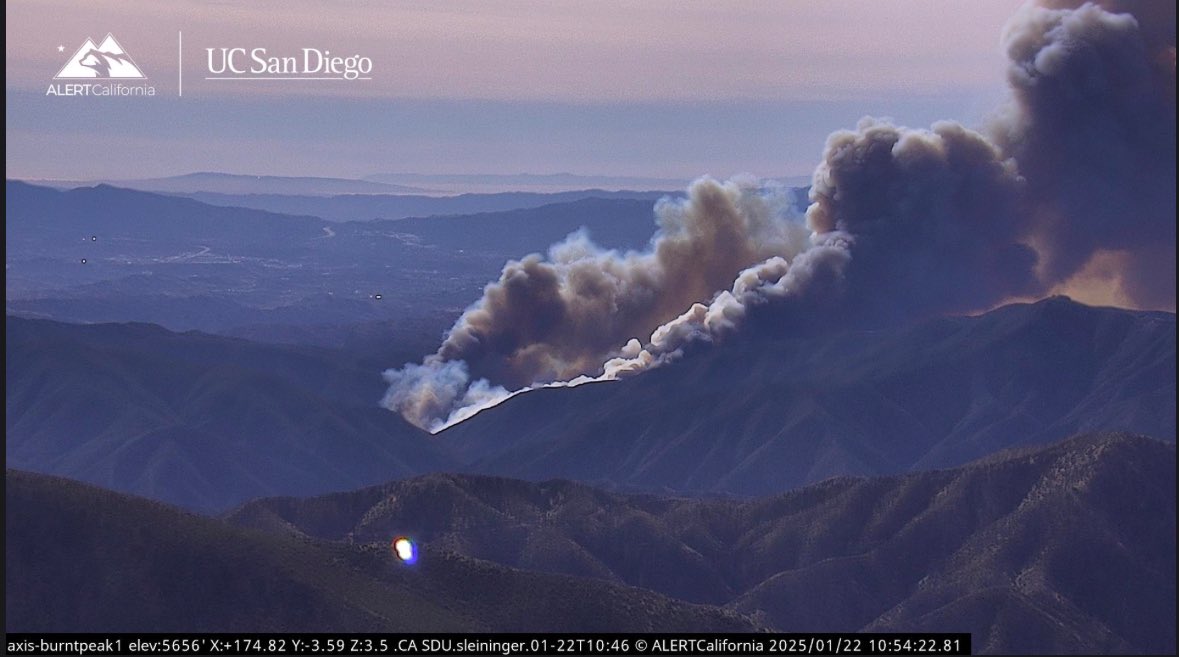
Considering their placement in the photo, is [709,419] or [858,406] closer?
[858,406]

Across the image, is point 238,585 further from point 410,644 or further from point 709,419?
point 709,419

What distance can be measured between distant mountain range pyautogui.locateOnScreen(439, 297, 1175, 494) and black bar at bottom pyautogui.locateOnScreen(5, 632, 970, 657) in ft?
272

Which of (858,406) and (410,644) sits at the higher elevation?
(410,644)

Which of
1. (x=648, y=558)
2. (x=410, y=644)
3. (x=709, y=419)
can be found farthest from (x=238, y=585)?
(x=709, y=419)

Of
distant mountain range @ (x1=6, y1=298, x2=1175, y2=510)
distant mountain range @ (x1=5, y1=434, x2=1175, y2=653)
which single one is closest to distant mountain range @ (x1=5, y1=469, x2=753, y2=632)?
distant mountain range @ (x1=5, y1=434, x2=1175, y2=653)

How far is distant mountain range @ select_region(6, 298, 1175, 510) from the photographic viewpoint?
165 metres

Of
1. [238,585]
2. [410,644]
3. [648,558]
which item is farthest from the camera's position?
[648,558]

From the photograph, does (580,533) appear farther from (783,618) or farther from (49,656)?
(49,656)

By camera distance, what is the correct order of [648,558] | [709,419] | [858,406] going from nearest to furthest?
[648,558] < [858,406] < [709,419]

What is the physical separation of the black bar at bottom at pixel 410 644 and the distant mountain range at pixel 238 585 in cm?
121

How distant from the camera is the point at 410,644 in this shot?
71.1 metres

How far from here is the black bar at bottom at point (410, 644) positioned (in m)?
68.2

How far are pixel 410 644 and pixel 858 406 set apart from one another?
11021cm

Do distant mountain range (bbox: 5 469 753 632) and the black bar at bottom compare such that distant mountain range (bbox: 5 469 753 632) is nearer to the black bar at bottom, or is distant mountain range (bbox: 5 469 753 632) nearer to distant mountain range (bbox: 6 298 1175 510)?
the black bar at bottom
